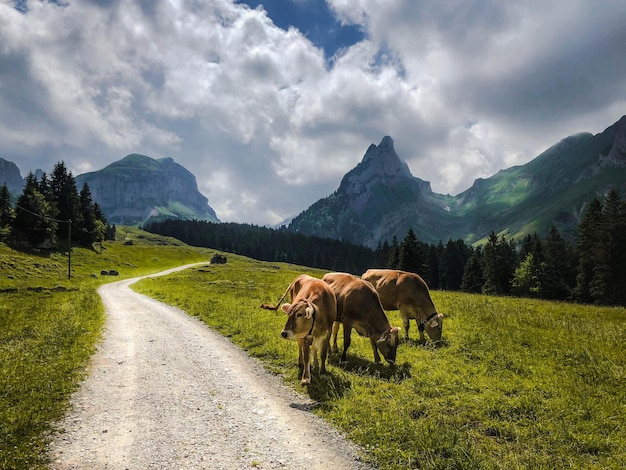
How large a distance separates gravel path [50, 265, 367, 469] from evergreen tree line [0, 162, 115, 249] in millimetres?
51490

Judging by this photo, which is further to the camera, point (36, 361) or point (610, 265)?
point (610, 265)

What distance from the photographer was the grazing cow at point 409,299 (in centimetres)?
1647

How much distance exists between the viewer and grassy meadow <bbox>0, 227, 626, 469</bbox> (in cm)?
688

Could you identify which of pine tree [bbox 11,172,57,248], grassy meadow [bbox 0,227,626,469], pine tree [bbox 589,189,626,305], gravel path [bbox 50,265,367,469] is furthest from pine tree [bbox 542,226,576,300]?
pine tree [bbox 11,172,57,248]

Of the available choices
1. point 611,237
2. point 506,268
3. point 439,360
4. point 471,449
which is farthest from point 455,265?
point 471,449

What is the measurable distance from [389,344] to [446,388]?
2.39 meters

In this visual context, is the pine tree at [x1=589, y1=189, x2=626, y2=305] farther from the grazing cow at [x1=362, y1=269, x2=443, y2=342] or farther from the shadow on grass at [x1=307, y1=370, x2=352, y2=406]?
the shadow on grass at [x1=307, y1=370, x2=352, y2=406]

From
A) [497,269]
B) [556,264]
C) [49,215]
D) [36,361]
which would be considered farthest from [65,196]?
[556,264]

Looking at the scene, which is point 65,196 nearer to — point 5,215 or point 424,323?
point 5,215

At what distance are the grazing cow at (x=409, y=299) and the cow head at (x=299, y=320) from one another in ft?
28.4

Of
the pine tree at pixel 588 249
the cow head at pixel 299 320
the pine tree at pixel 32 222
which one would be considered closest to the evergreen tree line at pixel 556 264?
the pine tree at pixel 588 249

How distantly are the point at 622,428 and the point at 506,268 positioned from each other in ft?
265

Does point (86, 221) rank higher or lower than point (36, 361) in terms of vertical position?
higher

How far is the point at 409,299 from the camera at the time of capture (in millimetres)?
17062
